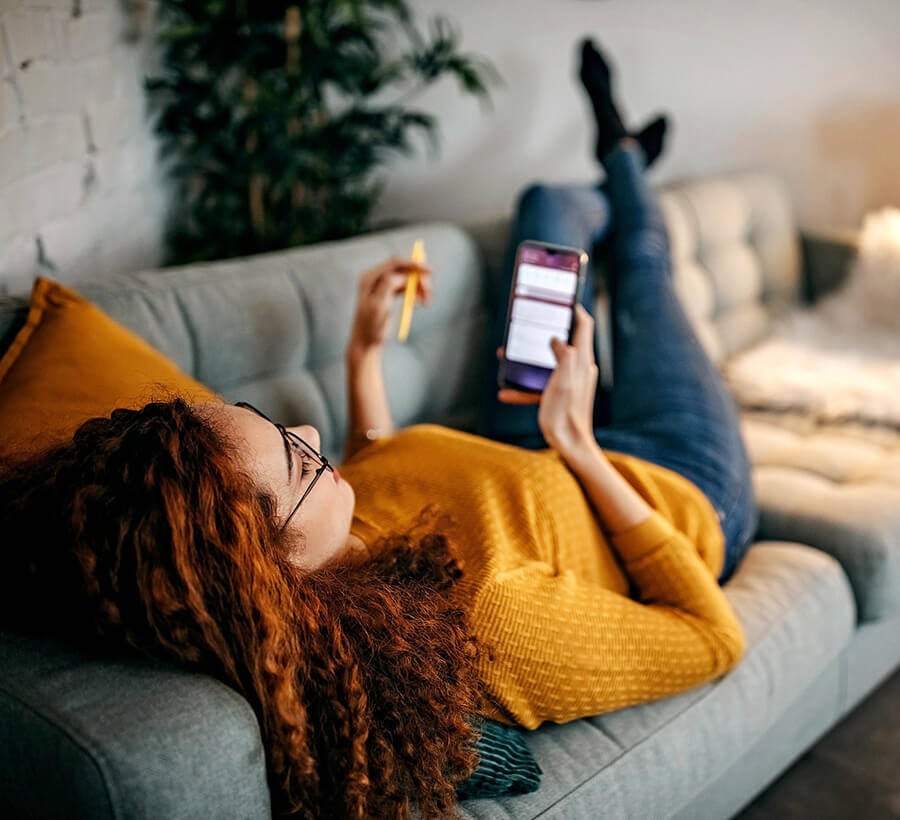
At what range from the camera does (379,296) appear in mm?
1653

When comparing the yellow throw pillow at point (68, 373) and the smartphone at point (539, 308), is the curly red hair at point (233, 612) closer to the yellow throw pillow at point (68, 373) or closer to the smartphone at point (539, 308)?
the yellow throw pillow at point (68, 373)

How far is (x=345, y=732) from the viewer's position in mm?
894

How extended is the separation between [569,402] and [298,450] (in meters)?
0.47

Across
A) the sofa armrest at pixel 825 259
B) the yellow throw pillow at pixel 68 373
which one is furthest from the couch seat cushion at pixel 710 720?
the sofa armrest at pixel 825 259

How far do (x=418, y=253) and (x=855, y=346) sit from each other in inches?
48.9

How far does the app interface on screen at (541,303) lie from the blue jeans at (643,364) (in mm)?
183

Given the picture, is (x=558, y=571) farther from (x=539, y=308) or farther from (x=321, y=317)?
(x=321, y=317)

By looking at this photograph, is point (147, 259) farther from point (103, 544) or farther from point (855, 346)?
point (855, 346)

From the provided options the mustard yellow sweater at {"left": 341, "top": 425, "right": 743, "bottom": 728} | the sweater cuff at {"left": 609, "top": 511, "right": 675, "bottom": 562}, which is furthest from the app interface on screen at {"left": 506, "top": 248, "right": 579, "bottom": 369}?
the sweater cuff at {"left": 609, "top": 511, "right": 675, "bottom": 562}

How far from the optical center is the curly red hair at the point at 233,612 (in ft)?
2.86

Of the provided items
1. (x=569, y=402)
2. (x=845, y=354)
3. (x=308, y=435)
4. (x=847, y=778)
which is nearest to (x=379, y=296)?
(x=569, y=402)

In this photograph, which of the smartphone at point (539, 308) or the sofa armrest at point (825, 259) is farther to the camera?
the sofa armrest at point (825, 259)

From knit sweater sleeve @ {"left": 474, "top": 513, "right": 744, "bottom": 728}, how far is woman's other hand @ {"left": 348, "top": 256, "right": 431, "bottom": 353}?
57 cm

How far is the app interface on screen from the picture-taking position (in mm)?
1584
